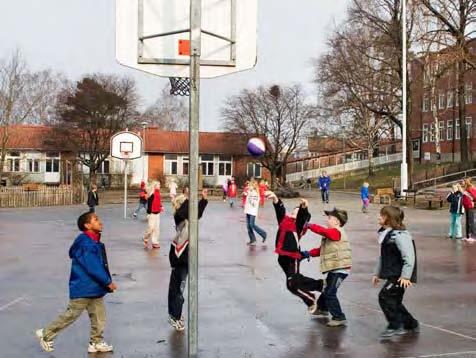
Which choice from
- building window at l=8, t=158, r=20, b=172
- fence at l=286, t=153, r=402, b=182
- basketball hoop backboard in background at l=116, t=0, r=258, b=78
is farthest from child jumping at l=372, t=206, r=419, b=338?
building window at l=8, t=158, r=20, b=172

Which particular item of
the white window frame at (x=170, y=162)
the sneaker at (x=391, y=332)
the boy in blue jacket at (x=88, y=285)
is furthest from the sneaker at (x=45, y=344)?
the white window frame at (x=170, y=162)

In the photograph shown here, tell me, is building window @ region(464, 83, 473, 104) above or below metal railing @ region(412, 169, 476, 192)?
above

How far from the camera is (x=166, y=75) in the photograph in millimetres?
5418

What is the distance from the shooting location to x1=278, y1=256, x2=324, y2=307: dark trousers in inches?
343

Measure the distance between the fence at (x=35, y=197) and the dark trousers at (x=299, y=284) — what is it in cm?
3416

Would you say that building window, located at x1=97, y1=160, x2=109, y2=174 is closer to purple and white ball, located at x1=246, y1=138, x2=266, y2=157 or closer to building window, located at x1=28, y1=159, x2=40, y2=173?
building window, located at x1=28, y1=159, x2=40, y2=173

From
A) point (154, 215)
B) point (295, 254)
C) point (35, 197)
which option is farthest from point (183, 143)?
point (295, 254)

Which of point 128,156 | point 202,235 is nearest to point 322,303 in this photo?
point 202,235

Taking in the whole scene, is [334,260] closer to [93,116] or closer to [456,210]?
[456,210]

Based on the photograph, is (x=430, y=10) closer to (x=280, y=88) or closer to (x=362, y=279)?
(x=280, y=88)

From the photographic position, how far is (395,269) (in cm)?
782

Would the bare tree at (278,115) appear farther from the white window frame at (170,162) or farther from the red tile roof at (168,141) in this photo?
the white window frame at (170,162)

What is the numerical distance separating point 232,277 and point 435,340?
17.1ft

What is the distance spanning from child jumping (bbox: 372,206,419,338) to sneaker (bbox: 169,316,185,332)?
2.37 metres
